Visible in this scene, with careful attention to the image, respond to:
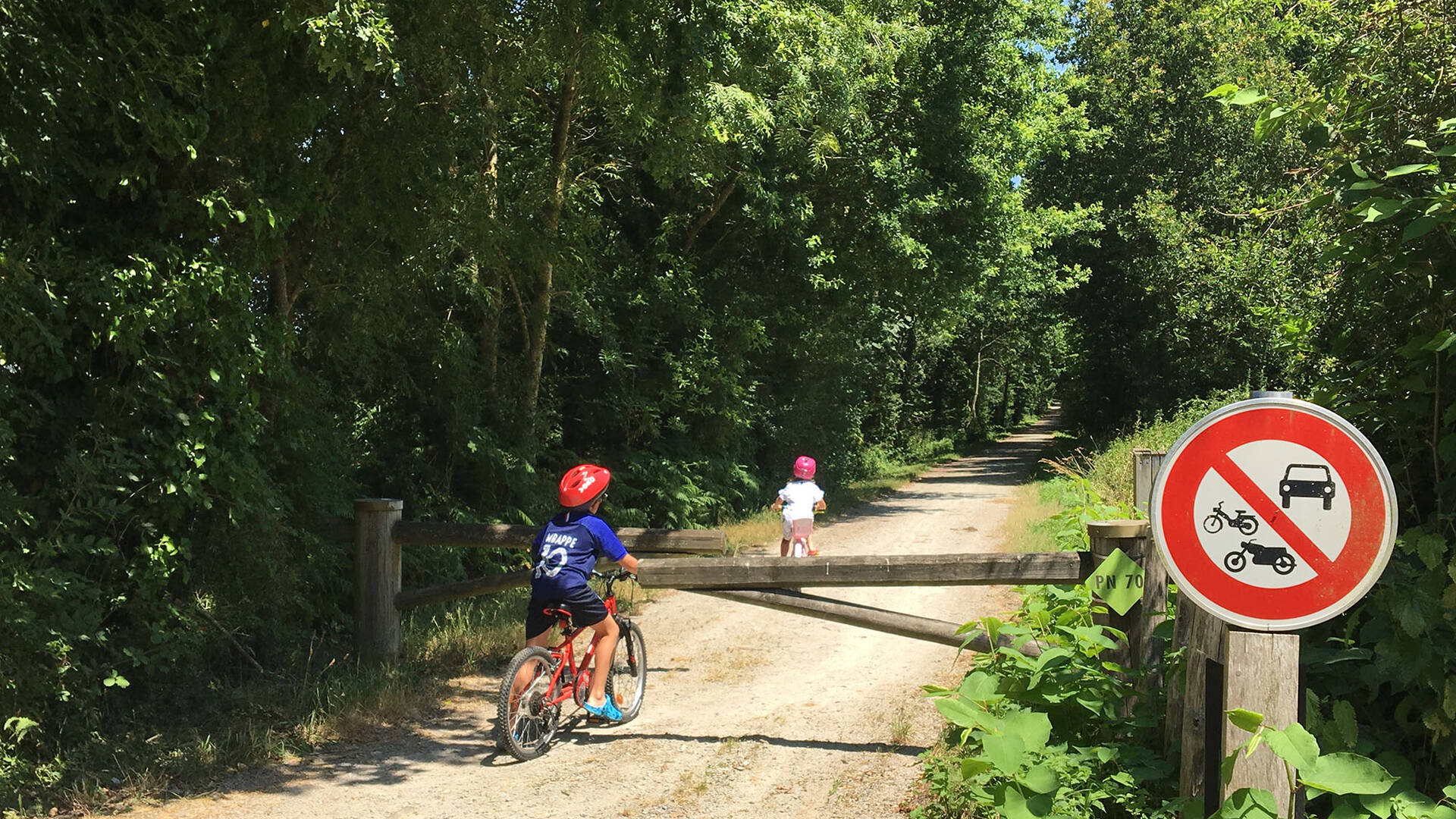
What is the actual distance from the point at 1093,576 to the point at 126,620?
223 inches

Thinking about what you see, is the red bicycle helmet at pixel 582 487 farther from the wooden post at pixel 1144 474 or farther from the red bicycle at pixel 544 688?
the wooden post at pixel 1144 474

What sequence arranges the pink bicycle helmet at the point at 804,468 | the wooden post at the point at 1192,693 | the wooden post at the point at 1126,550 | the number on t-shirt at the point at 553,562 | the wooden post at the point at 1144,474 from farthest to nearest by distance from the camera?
1. the pink bicycle helmet at the point at 804,468
2. the number on t-shirt at the point at 553,562
3. the wooden post at the point at 1144,474
4. the wooden post at the point at 1126,550
5. the wooden post at the point at 1192,693

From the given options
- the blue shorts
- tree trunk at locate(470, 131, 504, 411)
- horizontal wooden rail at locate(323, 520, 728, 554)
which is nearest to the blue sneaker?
the blue shorts

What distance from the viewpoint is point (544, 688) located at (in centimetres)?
656

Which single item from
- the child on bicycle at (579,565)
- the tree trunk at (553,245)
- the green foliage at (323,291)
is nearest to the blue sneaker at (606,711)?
the child on bicycle at (579,565)

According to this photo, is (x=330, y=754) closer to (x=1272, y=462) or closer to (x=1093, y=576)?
(x=1093, y=576)

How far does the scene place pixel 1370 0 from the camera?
5.85 m

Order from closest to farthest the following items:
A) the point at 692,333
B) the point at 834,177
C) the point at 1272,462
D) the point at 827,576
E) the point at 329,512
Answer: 1. the point at 1272,462
2. the point at 827,576
3. the point at 329,512
4. the point at 692,333
5. the point at 834,177

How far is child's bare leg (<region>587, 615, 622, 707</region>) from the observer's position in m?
6.85

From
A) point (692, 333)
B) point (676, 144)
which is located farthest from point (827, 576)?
point (692, 333)

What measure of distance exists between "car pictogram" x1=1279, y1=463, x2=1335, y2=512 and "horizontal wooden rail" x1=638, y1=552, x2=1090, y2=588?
272 cm

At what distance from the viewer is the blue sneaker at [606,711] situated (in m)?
6.84

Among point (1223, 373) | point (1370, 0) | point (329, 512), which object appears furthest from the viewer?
point (1223, 373)

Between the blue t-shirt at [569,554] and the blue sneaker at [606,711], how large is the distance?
0.75 metres
